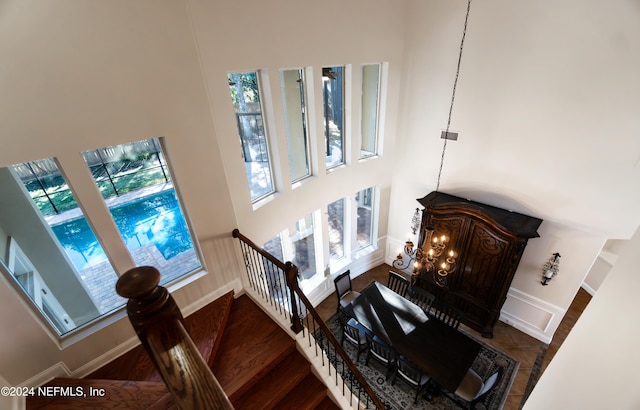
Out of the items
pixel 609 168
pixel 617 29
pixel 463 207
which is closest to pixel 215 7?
pixel 463 207

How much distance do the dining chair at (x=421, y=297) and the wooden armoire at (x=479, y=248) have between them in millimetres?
551

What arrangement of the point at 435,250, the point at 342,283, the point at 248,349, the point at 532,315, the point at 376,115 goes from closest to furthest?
the point at 248,349, the point at 435,250, the point at 532,315, the point at 342,283, the point at 376,115

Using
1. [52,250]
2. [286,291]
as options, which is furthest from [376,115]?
[52,250]

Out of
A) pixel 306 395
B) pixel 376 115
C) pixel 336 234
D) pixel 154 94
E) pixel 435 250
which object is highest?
pixel 154 94

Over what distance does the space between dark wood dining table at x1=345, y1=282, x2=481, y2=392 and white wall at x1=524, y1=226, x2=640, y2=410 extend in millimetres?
2235

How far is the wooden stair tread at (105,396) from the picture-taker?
2250 millimetres

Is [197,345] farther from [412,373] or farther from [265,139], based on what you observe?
[412,373]

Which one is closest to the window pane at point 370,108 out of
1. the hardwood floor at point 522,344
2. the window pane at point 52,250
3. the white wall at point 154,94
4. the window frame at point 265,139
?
the white wall at point 154,94

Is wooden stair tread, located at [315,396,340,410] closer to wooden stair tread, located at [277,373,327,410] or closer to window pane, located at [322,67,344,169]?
wooden stair tread, located at [277,373,327,410]

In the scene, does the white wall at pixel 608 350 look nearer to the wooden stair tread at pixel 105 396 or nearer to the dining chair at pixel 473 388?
the dining chair at pixel 473 388

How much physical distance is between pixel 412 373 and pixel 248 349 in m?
2.26

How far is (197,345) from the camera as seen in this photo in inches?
111

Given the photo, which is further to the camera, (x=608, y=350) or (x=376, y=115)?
(x=376, y=115)

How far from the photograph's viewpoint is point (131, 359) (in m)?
2.73
